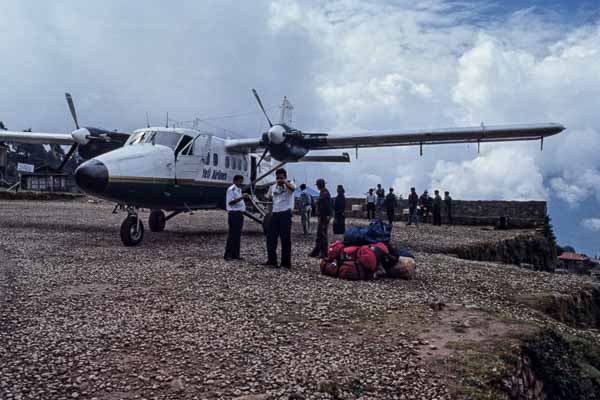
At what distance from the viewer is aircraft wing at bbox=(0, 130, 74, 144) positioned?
19.2 metres

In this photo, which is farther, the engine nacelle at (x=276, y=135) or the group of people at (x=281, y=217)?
the engine nacelle at (x=276, y=135)

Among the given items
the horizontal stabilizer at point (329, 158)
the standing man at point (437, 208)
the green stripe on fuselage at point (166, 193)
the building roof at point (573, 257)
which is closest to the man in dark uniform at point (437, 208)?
the standing man at point (437, 208)

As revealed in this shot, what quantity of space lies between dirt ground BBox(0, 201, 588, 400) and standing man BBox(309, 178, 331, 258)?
96cm

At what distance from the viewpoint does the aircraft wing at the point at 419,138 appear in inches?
578

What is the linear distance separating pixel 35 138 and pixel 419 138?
49.0 feet

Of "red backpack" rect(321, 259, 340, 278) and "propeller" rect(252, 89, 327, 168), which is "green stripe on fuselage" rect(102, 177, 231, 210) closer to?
"propeller" rect(252, 89, 327, 168)

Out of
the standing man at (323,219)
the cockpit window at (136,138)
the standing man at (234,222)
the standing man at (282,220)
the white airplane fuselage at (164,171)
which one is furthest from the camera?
the cockpit window at (136,138)

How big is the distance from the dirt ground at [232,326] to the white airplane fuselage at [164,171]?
195 centimetres

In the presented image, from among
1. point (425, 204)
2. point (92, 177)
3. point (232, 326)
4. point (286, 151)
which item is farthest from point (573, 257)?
point (232, 326)

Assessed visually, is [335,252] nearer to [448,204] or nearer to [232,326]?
[232,326]

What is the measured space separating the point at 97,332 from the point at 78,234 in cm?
1002

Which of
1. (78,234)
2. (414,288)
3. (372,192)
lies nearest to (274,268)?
(414,288)

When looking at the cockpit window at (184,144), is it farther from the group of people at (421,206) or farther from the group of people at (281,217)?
the group of people at (421,206)

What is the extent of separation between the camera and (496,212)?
87.2 ft
